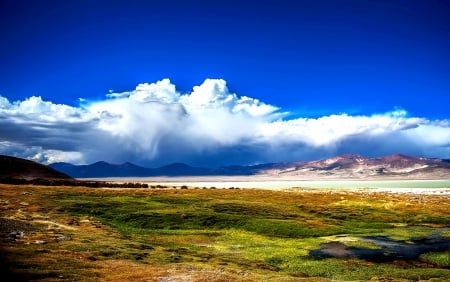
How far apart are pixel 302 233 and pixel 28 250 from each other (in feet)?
141

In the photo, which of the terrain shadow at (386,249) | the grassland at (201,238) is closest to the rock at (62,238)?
the grassland at (201,238)

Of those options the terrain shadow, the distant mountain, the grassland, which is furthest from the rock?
the distant mountain

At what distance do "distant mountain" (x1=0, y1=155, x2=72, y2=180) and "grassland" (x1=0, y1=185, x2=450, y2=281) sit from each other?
61516 millimetres

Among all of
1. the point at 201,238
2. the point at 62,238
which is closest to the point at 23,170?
the point at 201,238

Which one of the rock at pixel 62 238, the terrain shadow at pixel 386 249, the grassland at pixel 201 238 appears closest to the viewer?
the grassland at pixel 201 238

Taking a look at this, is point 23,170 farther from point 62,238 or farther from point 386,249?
point 386,249

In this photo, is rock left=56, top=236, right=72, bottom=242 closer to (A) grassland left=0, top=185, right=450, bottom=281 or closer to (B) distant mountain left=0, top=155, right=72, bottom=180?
(A) grassland left=0, top=185, right=450, bottom=281

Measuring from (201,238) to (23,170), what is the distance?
5062 inches

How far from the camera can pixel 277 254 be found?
47312mm

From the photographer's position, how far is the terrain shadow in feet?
154

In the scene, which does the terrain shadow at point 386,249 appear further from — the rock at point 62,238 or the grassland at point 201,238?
the rock at point 62,238

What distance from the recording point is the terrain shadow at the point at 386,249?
47.0 metres

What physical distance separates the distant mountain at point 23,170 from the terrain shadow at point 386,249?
132336mm

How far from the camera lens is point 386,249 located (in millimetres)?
51062
